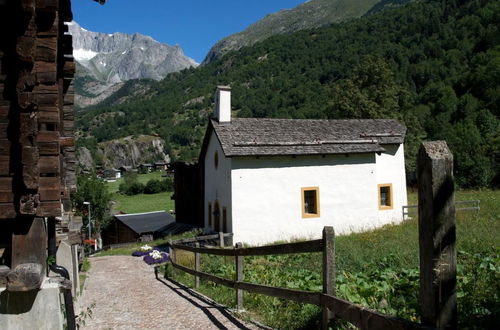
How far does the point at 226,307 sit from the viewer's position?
763cm

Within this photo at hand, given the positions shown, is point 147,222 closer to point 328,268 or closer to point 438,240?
point 328,268

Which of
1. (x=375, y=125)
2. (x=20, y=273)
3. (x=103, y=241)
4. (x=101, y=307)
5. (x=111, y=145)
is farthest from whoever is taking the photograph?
(x=111, y=145)

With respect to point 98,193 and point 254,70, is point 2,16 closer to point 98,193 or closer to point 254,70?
point 98,193

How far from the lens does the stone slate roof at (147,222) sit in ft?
133

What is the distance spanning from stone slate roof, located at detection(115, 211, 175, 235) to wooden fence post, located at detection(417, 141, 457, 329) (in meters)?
36.9

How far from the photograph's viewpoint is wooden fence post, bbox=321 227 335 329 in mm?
4547

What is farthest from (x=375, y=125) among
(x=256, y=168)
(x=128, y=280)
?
(x=128, y=280)

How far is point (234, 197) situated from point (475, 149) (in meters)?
33.6

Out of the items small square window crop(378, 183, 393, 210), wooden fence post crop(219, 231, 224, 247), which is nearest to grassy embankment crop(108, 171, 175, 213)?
small square window crop(378, 183, 393, 210)

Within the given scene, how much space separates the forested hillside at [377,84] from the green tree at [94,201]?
93.8 feet

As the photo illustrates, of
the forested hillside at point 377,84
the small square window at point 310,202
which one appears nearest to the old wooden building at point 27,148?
the small square window at point 310,202

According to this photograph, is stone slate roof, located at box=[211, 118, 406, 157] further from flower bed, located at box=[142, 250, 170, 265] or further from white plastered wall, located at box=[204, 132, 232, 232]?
flower bed, located at box=[142, 250, 170, 265]

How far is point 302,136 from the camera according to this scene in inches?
910

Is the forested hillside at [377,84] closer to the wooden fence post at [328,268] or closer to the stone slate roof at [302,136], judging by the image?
the stone slate roof at [302,136]
